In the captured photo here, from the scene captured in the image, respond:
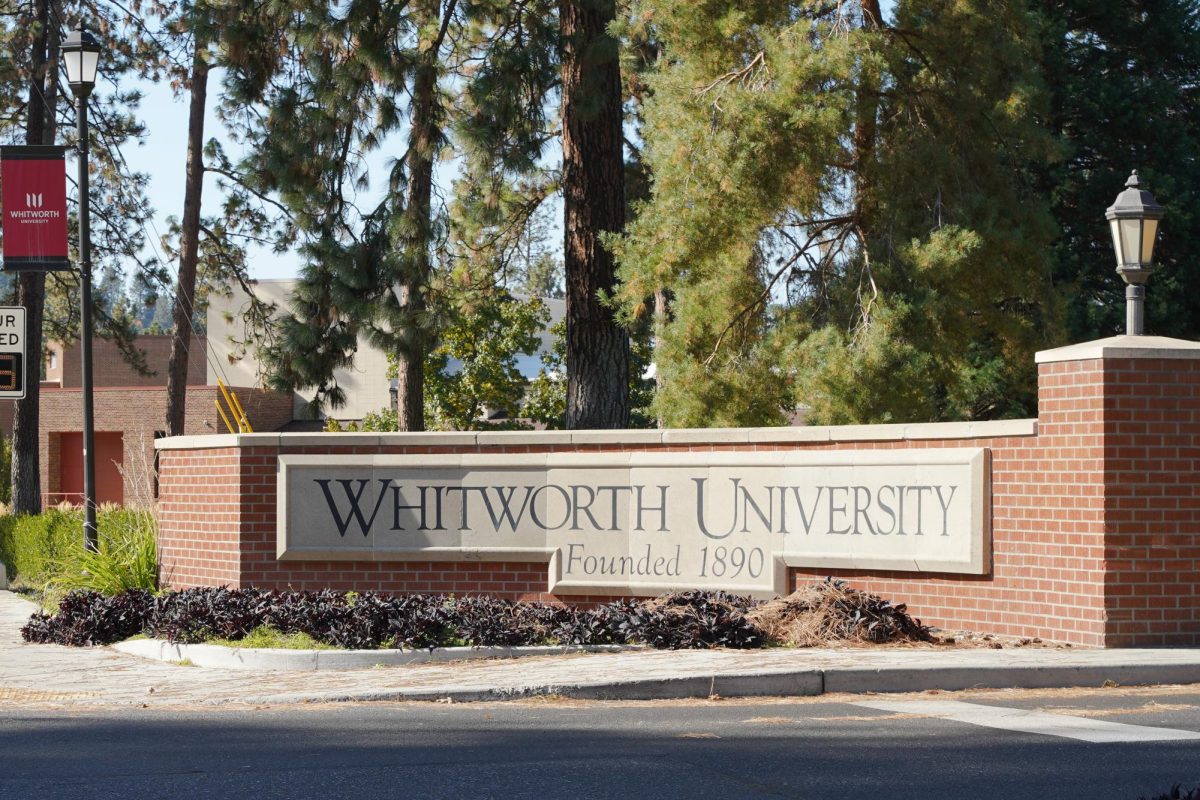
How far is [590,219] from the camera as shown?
1722cm

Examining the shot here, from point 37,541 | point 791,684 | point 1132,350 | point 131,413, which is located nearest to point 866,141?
point 1132,350

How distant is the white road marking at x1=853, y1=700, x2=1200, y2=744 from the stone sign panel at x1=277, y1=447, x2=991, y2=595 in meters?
2.91

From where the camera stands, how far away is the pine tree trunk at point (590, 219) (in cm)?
1709

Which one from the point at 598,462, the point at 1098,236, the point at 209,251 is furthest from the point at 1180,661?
the point at 209,251

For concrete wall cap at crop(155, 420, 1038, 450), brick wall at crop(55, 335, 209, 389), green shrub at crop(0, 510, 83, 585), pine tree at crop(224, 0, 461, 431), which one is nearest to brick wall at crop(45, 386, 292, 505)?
brick wall at crop(55, 335, 209, 389)

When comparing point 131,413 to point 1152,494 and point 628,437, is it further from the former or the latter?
point 1152,494

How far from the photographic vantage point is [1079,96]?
2572 cm

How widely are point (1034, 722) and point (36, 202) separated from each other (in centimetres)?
1350

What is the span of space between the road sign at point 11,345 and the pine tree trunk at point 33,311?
1326 cm

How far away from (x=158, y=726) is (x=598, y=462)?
5.59 meters

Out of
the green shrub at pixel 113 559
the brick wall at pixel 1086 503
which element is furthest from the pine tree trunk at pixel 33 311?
the brick wall at pixel 1086 503

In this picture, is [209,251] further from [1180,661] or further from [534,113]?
[1180,661]

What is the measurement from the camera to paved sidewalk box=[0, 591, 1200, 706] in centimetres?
968

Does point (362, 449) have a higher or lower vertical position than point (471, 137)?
lower
